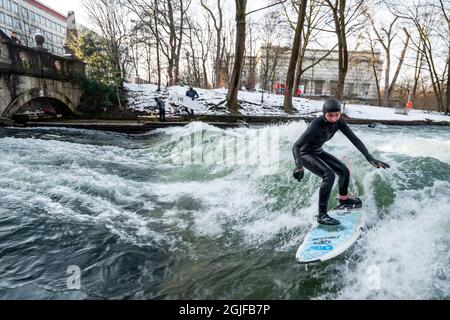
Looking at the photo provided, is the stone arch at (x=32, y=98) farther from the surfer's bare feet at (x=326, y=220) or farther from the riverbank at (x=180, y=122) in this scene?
the surfer's bare feet at (x=326, y=220)

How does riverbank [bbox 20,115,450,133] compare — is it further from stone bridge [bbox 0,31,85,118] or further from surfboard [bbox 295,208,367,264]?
surfboard [bbox 295,208,367,264]

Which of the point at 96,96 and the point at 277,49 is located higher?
the point at 277,49

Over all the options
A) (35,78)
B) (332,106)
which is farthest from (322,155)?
(35,78)

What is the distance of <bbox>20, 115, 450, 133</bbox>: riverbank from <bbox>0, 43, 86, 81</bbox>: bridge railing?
9.89 ft

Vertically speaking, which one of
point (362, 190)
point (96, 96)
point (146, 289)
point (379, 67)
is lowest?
point (146, 289)

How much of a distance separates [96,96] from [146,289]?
20.8 meters

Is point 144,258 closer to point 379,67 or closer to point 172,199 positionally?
point 172,199

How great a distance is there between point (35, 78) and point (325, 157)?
18.4 meters

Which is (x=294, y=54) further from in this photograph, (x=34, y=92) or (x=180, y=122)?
(x=34, y=92)

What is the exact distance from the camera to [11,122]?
15562mm

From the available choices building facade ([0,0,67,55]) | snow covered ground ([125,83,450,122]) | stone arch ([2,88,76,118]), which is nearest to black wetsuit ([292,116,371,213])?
snow covered ground ([125,83,450,122])

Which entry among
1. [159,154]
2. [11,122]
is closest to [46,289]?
[159,154]

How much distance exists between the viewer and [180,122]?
693 inches

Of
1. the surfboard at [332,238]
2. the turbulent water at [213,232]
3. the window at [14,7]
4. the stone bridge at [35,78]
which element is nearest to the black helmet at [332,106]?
the surfboard at [332,238]
